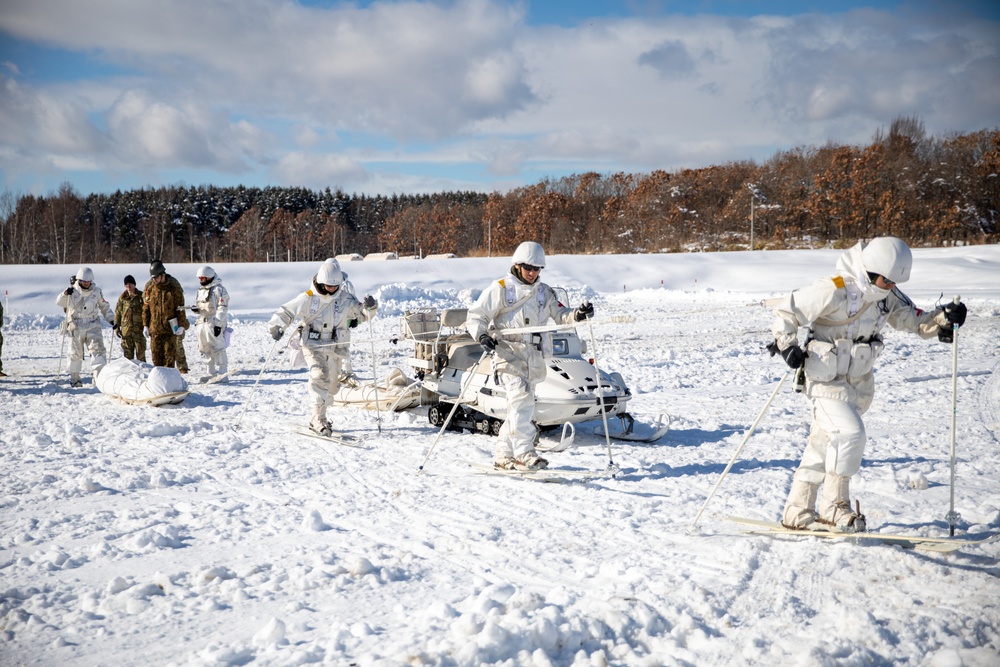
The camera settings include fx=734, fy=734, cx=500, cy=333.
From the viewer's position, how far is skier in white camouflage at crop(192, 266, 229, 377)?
42.1ft

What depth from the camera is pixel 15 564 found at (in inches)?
180

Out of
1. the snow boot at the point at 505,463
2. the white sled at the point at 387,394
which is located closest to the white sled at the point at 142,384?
the white sled at the point at 387,394

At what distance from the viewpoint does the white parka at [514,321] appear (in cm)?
693

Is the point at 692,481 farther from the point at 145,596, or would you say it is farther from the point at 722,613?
the point at 145,596

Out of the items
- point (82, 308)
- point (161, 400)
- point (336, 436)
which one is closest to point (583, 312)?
point (336, 436)

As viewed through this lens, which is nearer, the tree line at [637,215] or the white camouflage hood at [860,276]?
the white camouflage hood at [860,276]

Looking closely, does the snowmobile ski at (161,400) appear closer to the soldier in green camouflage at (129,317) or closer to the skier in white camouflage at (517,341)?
the soldier in green camouflage at (129,317)

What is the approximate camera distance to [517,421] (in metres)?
6.89

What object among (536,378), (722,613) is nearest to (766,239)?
(536,378)

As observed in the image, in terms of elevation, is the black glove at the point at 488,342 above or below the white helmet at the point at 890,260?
below

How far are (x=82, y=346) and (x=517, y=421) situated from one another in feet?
30.9

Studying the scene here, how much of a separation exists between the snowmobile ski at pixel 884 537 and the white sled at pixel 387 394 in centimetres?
528

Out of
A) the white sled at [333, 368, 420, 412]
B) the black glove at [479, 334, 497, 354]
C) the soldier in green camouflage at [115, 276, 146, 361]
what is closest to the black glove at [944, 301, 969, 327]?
the black glove at [479, 334, 497, 354]

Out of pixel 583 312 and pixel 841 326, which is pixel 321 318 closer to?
pixel 583 312
